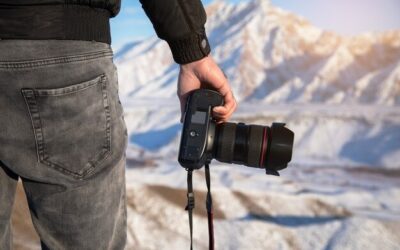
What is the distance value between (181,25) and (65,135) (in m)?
0.26

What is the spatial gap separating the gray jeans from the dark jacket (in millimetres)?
19

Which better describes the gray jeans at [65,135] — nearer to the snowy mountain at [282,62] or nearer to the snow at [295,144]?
the snow at [295,144]

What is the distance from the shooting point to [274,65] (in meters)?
5.33

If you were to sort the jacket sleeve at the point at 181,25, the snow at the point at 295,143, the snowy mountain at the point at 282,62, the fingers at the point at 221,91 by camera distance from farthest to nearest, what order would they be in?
1. the snowy mountain at the point at 282,62
2. the snow at the point at 295,143
3. the fingers at the point at 221,91
4. the jacket sleeve at the point at 181,25

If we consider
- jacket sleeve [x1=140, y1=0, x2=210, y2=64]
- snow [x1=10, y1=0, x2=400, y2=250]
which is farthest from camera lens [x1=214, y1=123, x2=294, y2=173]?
snow [x1=10, y1=0, x2=400, y2=250]

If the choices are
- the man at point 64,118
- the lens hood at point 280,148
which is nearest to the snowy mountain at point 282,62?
the lens hood at point 280,148

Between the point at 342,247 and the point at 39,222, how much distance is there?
1.23 meters

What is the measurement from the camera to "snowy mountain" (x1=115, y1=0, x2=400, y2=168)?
3.00m

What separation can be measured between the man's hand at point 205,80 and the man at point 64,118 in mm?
128

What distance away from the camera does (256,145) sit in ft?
2.81

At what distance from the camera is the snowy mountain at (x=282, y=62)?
14.4 ft

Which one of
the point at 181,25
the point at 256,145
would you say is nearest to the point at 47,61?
the point at 181,25

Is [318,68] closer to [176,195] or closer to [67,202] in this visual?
[176,195]

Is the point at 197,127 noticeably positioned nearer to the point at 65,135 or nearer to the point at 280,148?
the point at 280,148
